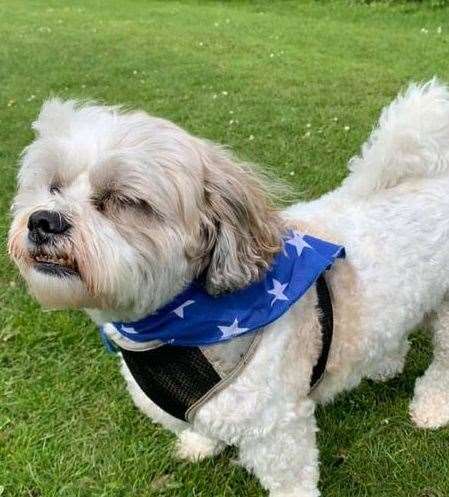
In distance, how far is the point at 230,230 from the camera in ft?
7.80

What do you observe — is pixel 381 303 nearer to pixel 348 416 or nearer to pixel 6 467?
pixel 348 416

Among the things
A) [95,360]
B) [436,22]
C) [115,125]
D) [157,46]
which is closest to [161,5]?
[157,46]

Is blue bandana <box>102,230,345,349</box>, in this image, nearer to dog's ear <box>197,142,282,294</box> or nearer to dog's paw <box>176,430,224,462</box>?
dog's ear <box>197,142,282,294</box>

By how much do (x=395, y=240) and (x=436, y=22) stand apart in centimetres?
1045

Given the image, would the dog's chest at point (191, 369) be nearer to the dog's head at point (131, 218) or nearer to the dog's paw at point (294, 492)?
the dog's head at point (131, 218)

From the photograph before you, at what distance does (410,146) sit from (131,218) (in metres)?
1.46

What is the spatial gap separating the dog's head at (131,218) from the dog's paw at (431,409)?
1.62 m

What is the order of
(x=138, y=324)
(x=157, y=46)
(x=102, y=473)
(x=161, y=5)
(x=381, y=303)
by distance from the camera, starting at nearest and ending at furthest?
(x=138, y=324) < (x=381, y=303) < (x=102, y=473) < (x=157, y=46) < (x=161, y=5)

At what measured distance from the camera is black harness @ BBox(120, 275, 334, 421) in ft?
8.48

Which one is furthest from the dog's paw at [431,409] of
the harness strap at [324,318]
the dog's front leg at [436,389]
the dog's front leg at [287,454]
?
the harness strap at [324,318]

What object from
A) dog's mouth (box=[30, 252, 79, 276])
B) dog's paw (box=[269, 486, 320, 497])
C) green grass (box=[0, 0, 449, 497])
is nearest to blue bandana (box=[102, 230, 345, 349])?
dog's mouth (box=[30, 252, 79, 276])

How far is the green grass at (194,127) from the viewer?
11.1 ft

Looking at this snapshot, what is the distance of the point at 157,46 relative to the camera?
1154 centimetres

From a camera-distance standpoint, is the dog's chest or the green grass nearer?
the dog's chest
